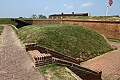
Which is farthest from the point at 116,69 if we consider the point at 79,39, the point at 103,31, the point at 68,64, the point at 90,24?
the point at 90,24

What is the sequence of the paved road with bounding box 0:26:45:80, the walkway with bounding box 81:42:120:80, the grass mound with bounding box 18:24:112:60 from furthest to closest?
the grass mound with bounding box 18:24:112:60, the walkway with bounding box 81:42:120:80, the paved road with bounding box 0:26:45:80

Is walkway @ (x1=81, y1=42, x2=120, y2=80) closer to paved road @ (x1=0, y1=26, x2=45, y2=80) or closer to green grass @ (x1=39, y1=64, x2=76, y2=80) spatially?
green grass @ (x1=39, y1=64, x2=76, y2=80)

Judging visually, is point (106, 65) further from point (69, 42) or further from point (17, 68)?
point (17, 68)

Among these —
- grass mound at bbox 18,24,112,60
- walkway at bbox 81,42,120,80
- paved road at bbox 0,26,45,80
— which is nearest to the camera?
paved road at bbox 0,26,45,80

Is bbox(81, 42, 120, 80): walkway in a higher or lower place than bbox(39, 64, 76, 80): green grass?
lower

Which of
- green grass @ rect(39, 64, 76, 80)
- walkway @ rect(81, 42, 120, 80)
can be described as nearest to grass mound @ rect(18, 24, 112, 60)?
walkway @ rect(81, 42, 120, 80)

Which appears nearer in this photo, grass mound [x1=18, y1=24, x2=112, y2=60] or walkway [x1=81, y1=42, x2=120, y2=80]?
walkway [x1=81, y1=42, x2=120, y2=80]

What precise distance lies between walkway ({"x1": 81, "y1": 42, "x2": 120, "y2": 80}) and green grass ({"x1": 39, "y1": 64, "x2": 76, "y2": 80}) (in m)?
2.95

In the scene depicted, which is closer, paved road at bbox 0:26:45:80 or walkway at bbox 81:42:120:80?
paved road at bbox 0:26:45:80

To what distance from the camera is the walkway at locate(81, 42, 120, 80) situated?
8148 mm

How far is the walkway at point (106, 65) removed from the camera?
8.15 meters

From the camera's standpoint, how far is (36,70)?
5926mm

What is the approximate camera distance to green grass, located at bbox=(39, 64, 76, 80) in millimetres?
5414

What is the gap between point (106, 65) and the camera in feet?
31.5
